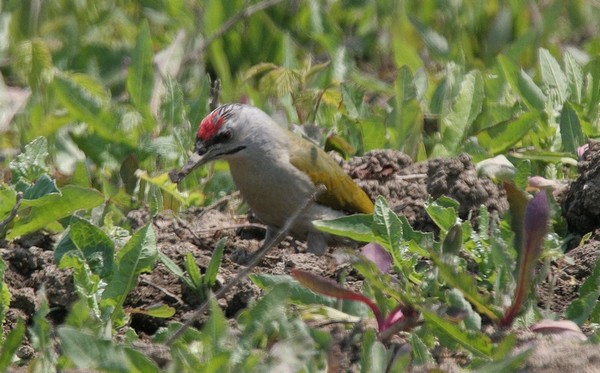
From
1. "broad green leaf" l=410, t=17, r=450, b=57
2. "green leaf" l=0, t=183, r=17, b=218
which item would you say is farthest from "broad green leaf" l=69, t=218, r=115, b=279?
"broad green leaf" l=410, t=17, r=450, b=57

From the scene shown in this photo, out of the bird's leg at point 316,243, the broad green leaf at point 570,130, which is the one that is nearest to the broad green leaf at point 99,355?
the bird's leg at point 316,243

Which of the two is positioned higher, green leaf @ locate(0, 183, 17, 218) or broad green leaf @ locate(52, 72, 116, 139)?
broad green leaf @ locate(52, 72, 116, 139)

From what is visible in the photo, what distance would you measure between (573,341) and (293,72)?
350 cm

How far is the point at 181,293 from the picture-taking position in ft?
14.7

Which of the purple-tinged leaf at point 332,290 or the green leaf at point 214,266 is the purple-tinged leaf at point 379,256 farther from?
the green leaf at point 214,266

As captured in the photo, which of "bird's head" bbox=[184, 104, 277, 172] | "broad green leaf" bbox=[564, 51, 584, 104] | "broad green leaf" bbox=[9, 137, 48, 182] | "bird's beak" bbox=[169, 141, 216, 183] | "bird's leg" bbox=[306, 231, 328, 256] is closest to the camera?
"broad green leaf" bbox=[9, 137, 48, 182]

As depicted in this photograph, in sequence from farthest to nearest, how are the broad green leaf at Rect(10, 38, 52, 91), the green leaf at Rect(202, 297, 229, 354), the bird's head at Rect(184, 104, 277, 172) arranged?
1. the broad green leaf at Rect(10, 38, 52, 91)
2. the bird's head at Rect(184, 104, 277, 172)
3. the green leaf at Rect(202, 297, 229, 354)

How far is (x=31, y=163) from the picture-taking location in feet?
16.2

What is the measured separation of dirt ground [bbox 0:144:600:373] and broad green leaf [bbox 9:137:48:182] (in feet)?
0.85

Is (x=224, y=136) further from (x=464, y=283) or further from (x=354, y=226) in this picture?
(x=464, y=283)

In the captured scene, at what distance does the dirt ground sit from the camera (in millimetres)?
3633

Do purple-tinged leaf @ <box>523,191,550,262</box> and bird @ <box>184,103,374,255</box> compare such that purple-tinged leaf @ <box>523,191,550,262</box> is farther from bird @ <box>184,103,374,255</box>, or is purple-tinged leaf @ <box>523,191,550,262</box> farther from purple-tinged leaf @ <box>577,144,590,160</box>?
bird @ <box>184,103,374,255</box>

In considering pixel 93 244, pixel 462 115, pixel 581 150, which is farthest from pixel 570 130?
pixel 93 244

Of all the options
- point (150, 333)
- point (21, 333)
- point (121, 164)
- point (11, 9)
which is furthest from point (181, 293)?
point (11, 9)
